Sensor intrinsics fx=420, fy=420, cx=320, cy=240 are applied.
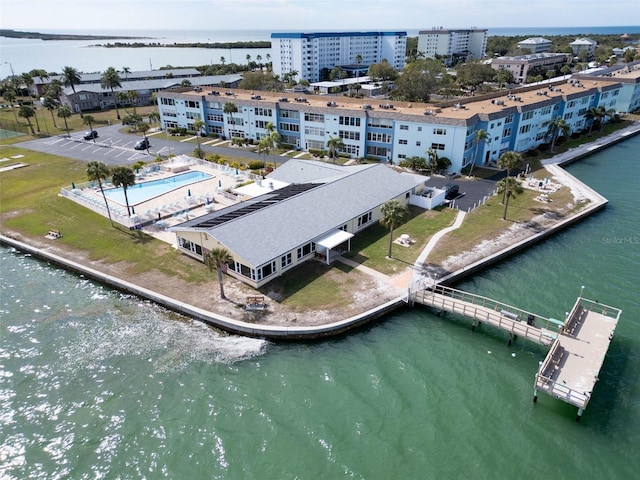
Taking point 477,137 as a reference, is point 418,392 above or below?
below

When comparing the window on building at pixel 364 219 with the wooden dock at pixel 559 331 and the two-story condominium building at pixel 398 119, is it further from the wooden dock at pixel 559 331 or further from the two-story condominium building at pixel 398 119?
the two-story condominium building at pixel 398 119

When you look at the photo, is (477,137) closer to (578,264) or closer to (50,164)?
(578,264)

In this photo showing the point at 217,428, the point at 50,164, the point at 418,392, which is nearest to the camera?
the point at 217,428

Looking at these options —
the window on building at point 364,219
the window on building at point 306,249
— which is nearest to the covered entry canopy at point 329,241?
the window on building at point 306,249

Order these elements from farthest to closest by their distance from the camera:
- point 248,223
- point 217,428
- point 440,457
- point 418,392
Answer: point 248,223 < point 418,392 < point 217,428 < point 440,457

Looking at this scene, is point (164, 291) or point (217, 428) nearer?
point (217, 428)

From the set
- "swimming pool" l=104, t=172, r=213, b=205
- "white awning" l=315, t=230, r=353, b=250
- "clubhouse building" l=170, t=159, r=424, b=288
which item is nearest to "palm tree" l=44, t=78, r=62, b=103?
"swimming pool" l=104, t=172, r=213, b=205

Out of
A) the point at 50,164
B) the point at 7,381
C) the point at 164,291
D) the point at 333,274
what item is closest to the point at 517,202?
the point at 333,274
